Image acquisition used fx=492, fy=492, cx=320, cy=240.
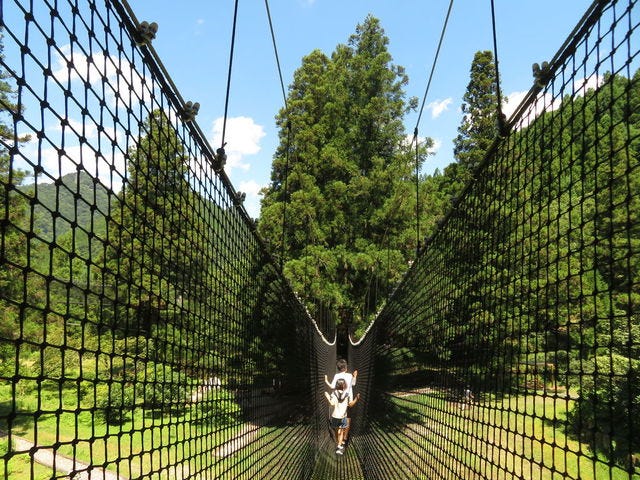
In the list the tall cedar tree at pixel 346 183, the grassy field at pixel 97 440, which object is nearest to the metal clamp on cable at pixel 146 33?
the grassy field at pixel 97 440

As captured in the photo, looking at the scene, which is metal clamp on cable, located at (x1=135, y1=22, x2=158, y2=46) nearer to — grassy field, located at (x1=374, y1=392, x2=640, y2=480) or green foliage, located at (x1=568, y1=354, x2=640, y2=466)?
green foliage, located at (x1=568, y1=354, x2=640, y2=466)

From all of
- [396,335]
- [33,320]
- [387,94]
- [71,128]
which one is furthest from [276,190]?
[71,128]

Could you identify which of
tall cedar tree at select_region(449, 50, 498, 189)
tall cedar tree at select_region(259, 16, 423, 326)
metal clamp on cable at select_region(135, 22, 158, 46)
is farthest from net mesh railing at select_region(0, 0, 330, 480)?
tall cedar tree at select_region(449, 50, 498, 189)

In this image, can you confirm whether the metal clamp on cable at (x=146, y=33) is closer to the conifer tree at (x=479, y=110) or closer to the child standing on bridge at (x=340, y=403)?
the child standing on bridge at (x=340, y=403)

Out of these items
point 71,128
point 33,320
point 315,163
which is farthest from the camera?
point 315,163

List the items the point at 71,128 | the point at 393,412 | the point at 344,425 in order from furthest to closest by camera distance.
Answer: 1. the point at 344,425
2. the point at 393,412
3. the point at 71,128

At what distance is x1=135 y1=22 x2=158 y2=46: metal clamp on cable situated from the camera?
1559mm

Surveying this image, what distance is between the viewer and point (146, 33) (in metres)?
1.57

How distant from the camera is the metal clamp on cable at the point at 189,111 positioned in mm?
1927

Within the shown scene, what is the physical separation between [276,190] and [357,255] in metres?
3.00

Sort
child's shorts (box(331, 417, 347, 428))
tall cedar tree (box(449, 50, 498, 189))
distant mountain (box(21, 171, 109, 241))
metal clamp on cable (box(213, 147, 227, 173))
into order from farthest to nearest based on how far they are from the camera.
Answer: tall cedar tree (box(449, 50, 498, 189)) < child's shorts (box(331, 417, 347, 428)) < metal clamp on cable (box(213, 147, 227, 173)) < distant mountain (box(21, 171, 109, 241))

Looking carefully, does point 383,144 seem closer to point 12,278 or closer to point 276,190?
Result: point 276,190

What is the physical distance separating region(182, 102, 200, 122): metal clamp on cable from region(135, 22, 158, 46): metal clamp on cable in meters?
0.35

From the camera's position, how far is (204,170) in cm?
226
